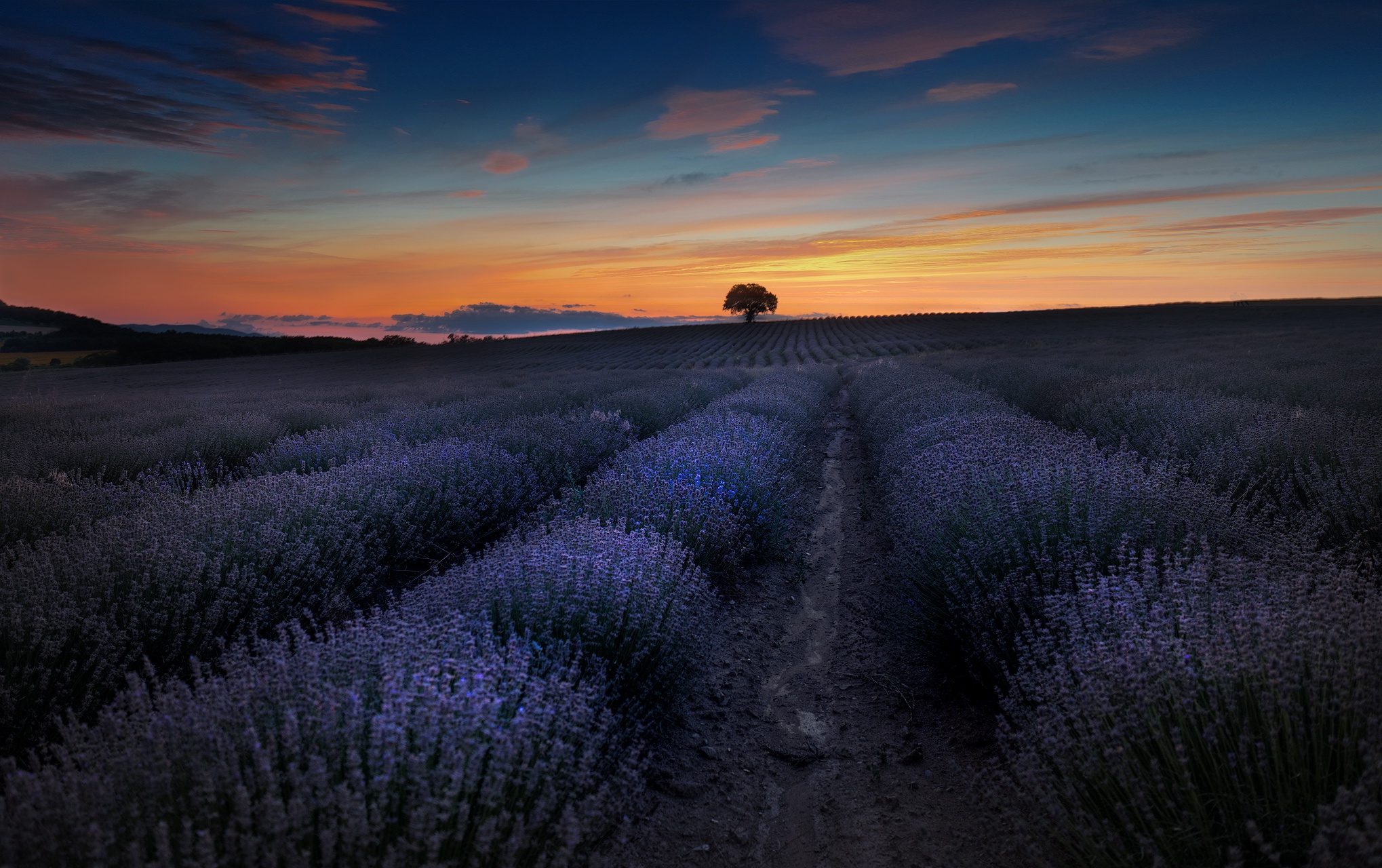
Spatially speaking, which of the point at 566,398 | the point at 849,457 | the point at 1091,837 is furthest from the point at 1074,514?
the point at 566,398

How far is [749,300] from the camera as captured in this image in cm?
6781

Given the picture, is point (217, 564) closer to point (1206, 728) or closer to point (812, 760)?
point (812, 760)

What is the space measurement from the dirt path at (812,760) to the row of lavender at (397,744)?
31 cm

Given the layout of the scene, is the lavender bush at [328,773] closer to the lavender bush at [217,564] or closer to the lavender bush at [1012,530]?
the lavender bush at [217,564]

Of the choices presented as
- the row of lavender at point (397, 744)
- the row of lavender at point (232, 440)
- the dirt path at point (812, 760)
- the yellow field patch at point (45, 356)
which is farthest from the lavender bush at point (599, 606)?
the yellow field patch at point (45, 356)

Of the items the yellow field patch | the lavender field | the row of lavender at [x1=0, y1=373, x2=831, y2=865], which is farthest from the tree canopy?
the row of lavender at [x1=0, y1=373, x2=831, y2=865]

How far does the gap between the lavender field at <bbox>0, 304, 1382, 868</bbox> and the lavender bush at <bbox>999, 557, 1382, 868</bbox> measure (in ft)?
0.05

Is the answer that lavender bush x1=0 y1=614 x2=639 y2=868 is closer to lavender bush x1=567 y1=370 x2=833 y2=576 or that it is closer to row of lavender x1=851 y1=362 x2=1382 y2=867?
row of lavender x1=851 y1=362 x2=1382 y2=867

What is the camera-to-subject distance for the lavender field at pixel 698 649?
162 centimetres

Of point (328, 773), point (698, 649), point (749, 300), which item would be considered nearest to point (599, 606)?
point (698, 649)

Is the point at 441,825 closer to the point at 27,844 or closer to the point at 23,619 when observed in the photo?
the point at 27,844

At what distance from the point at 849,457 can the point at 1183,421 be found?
464cm

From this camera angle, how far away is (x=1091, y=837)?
1.82m

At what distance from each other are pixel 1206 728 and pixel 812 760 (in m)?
1.68
